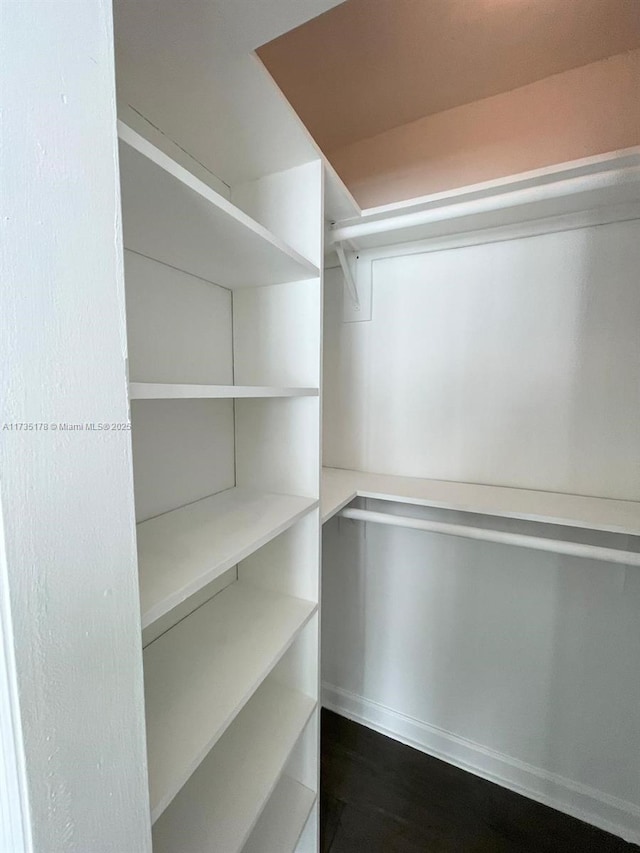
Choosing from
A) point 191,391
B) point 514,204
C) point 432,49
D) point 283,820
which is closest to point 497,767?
point 283,820

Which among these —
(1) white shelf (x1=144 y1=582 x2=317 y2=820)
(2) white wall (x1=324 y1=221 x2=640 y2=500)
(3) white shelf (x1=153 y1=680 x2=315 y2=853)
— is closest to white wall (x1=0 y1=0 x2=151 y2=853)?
(1) white shelf (x1=144 y1=582 x2=317 y2=820)

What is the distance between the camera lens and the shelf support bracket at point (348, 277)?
1.31m

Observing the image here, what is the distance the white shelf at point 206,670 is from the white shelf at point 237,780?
1.02 feet

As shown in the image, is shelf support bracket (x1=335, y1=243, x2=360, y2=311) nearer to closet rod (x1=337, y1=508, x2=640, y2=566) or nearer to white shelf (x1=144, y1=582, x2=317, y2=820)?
closet rod (x1=337, y1=508, x2=640, y2=566)

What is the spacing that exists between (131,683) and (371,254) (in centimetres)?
Result: 147

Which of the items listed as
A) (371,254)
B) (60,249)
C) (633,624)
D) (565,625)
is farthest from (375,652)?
(60,249)

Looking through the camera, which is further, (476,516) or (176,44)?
(476,516)

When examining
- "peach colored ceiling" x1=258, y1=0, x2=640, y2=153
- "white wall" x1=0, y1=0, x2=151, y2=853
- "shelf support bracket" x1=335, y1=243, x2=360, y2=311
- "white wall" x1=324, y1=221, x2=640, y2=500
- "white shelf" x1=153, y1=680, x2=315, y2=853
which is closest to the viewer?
"white wall" x1=0, y1=0, x2=151, y2=853

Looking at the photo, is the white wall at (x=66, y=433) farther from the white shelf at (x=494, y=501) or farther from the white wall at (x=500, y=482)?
the white wall at (x=500, y=482)

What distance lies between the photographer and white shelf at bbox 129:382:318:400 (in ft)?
1.57

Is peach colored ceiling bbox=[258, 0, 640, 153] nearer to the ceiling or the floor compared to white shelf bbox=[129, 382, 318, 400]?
nearer to the ceiling

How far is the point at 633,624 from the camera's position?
1189 mm

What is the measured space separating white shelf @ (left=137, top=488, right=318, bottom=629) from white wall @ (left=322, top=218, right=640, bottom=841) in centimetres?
68

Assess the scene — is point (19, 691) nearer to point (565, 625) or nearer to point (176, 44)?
point (176, 44)
